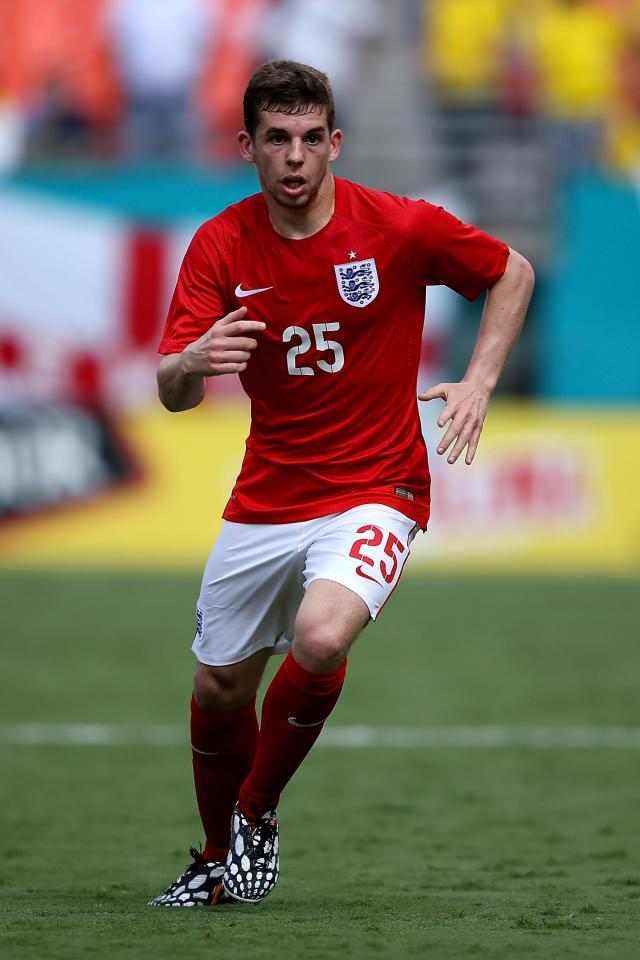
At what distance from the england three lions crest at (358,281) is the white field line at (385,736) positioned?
11.4 feet

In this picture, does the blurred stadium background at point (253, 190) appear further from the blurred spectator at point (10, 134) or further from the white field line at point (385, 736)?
the white field line at point (385, 736)

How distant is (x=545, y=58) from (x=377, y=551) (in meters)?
14.8

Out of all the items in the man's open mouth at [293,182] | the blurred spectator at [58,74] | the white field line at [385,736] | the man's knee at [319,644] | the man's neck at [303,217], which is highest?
the blurred spectator at [58,74]

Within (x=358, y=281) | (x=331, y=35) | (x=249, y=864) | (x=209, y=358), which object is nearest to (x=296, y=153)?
(x=358, y=281)

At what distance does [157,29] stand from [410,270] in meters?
13.9

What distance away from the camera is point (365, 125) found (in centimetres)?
1816

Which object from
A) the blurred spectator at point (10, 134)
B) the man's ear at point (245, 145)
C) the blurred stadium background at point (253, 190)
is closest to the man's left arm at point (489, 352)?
the man's ear at point (245, 145)

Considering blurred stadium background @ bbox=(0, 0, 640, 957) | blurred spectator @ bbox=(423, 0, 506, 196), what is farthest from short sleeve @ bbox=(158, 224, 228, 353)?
blurred spectator @ bbox=(423, 0, 506, 196)

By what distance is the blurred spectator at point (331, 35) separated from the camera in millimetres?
17547

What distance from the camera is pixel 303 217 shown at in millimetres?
4375

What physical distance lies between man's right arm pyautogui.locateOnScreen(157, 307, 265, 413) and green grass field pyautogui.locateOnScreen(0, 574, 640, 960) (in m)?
1.39

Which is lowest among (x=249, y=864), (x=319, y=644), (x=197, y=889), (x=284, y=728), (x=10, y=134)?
(x=197, y=889)

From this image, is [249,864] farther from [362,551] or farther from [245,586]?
[362,551]

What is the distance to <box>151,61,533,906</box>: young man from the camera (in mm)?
4230
